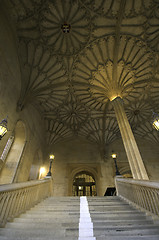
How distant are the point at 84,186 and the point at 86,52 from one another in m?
14.5

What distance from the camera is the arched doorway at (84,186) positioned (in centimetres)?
1412

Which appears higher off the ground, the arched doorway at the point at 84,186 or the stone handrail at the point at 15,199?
the arched doorway at the point at 84,186

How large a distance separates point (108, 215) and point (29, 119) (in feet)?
27.7

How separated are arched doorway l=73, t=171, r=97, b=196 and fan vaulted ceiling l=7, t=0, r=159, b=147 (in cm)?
905

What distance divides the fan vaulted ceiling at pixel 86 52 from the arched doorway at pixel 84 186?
9.05 m

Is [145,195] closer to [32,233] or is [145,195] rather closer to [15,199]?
[32,233]

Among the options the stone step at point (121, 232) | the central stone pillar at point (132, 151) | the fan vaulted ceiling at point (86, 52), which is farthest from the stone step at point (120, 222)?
the fan vaulted ceiling at point (86, 52)

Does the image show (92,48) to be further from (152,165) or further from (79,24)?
(152,165)

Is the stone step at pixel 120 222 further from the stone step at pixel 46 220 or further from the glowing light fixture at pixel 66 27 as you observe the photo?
the glowing light fixture at pixel 66 27

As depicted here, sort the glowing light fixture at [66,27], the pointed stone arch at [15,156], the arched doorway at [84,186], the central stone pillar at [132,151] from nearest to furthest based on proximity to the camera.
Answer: the central stone pillar at [132,151]
the glowing light fixture at [66,27]
the pointed stone arch at [15,156]
the arched doorway at [84,186]

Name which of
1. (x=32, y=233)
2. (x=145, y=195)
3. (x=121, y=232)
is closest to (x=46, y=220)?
(x=32, y=233)

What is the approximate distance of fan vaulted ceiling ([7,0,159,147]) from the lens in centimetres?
661

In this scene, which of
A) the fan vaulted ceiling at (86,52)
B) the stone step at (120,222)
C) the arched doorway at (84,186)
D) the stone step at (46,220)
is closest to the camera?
the stone step at (120,222)

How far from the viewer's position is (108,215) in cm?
322
